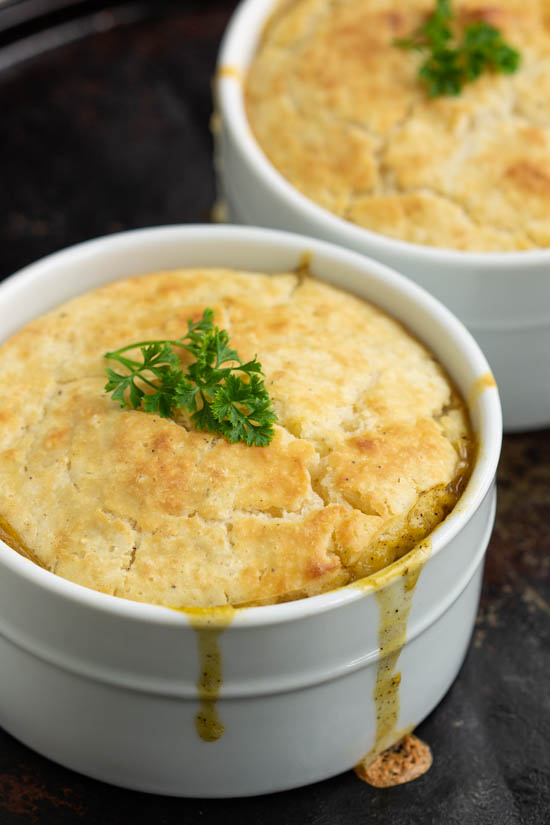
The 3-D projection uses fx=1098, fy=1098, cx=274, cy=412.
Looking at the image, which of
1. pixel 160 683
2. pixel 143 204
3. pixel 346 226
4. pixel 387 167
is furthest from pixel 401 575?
pixel 143 204

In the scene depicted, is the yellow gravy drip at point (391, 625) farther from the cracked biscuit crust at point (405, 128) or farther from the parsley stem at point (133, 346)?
the cracked biscuit crust at point (405, 128)

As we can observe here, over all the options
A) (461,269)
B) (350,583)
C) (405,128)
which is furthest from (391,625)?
(405,128)

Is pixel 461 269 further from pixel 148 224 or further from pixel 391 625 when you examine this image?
pixel 148 224

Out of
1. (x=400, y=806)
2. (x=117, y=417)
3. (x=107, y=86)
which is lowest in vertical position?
(x=400, y=806)

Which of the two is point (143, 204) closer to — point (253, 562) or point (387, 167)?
point (387, 167)

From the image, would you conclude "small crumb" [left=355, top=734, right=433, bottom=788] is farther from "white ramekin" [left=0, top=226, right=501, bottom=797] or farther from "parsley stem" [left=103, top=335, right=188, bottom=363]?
"parsley stem" [left=103, top=335, right=188, bottom=363]
